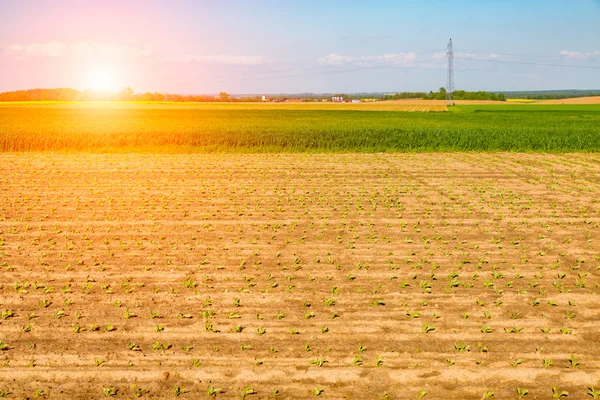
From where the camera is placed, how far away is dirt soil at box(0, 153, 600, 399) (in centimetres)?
575

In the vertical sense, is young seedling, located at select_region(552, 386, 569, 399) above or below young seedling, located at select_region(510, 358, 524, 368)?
below

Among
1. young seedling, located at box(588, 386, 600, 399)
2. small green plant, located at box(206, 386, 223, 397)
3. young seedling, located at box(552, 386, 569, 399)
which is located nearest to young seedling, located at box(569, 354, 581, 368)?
young seedling, located at box(588, 386, 600, 399)

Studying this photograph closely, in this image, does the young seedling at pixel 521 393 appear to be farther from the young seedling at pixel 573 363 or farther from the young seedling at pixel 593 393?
the young seedling at pixel 573 363

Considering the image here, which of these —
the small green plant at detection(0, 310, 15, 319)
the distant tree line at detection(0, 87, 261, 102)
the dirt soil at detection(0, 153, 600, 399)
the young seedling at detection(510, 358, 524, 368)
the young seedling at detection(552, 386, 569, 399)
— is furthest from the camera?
the distant tree line at detection(0, 87, 261, 102)

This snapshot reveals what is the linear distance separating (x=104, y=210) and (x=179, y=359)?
8.55m

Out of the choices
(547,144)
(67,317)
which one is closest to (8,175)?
(67,317)

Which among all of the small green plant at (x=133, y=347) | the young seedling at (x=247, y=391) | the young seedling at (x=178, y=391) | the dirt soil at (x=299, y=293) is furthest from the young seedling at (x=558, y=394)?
the small green plant at (x=133, y=347)

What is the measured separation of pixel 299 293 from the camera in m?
7.98

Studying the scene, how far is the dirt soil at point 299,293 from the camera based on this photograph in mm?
5746

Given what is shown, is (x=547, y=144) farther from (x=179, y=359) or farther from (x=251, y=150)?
(x=179, y=359)

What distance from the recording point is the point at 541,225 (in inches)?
479

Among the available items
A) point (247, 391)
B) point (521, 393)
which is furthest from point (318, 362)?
point (521, 393)

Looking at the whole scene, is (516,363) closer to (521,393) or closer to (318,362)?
(521,393)

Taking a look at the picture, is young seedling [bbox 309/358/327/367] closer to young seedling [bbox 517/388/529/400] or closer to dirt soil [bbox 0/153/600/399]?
dirt soil [bbox 0/153/600/399]
